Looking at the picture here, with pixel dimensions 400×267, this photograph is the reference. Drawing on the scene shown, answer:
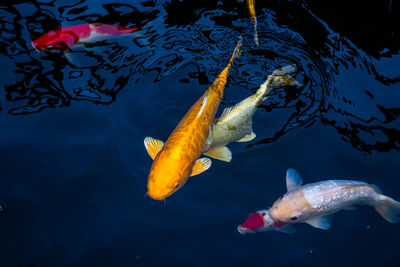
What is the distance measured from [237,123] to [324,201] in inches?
52.5

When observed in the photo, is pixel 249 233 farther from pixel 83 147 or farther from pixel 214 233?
pixel 83 147

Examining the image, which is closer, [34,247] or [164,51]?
[34,247]

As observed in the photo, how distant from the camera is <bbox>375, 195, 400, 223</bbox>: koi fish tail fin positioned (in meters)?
3.74

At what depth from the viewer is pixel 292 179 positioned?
3.87 metres

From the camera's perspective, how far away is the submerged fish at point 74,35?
15.1 feet

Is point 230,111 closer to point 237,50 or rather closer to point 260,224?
point 237,50

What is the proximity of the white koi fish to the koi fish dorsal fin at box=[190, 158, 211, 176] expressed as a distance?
2.80 ft

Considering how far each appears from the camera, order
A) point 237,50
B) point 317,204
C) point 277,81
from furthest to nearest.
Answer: point 237,50 → point 277,81 → point 317,204

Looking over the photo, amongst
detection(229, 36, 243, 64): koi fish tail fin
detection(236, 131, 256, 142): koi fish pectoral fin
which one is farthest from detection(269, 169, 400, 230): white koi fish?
detection(229, 36, 243, 64): koi fish tail fin

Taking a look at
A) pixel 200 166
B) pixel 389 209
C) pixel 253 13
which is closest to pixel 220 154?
pixel 200 166

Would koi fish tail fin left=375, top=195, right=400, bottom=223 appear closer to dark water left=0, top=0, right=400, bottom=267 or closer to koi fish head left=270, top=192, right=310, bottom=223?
dark water left=0, top=0, right=400, bottom=267

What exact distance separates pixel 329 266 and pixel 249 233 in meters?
0.92

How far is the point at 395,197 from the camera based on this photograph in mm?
4035

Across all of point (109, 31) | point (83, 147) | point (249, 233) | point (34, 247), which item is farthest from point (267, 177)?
point (109, 31)
